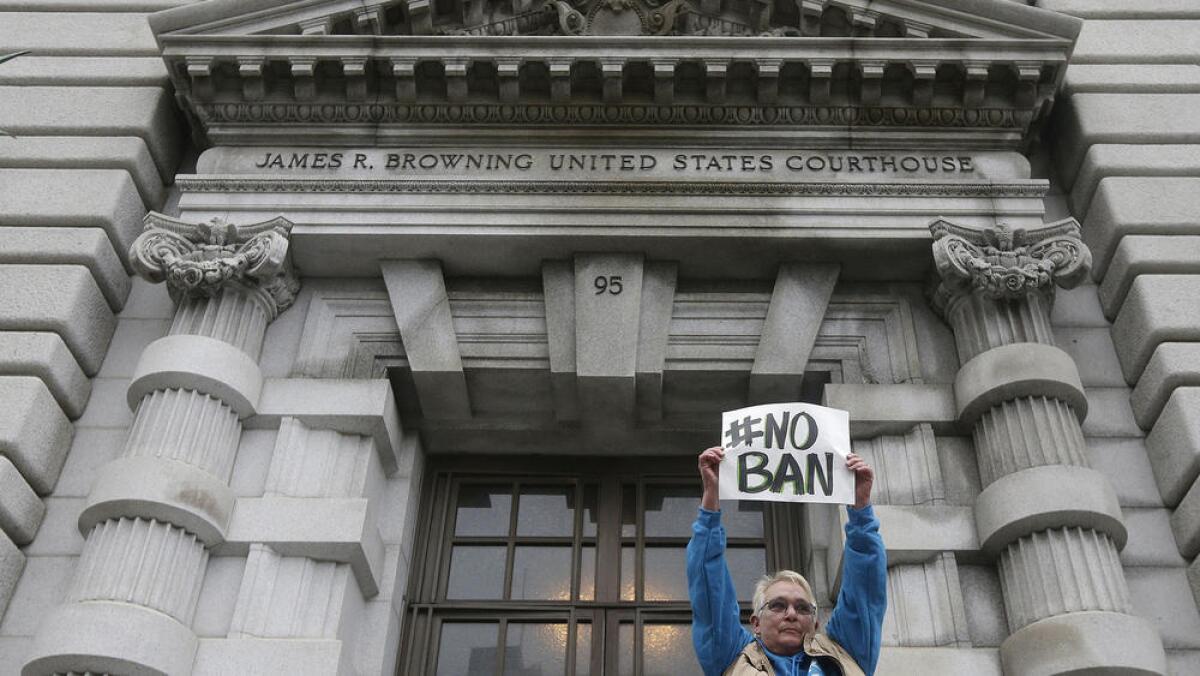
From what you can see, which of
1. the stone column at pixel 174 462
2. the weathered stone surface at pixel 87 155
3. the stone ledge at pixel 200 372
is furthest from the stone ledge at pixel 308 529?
the weathered stone surface at pixel 87 155

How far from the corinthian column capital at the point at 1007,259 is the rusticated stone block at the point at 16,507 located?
28.4 feet

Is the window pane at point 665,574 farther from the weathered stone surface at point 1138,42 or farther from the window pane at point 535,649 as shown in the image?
the weathered stone surface at point 1138,42

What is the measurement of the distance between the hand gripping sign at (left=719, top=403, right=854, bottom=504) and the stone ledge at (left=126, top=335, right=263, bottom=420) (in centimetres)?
534

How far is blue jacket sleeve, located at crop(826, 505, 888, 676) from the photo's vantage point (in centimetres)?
→ 695

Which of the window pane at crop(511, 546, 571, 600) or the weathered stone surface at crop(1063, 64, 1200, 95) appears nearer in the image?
the window pane at crop(511, 546, 571, 600)

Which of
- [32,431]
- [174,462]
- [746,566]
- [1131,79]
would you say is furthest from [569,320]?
[1131,79]

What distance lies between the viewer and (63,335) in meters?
11.8

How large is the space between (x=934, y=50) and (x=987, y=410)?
399 cm

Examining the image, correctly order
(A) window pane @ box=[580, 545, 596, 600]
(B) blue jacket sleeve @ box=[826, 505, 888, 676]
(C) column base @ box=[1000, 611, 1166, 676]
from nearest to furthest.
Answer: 1. (B) blue jacket sleeve @ box=[826, 505, 888, 676]
2. (C) column base @ box=[1000, 611, 1166, 676]
3. (A) window pane @ box=[580, 545, 596, 600]

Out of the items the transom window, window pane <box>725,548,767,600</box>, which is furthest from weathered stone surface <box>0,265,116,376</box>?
window pane <box>725,548,767,600</box>

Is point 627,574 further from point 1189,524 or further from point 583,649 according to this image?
point 1189,524

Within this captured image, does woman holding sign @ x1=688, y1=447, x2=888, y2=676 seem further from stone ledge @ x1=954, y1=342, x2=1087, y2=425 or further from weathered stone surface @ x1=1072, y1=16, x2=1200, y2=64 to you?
weathered stone surface @ x1=1072, y1=16, x2=1200, y2=64

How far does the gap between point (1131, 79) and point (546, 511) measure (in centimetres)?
808

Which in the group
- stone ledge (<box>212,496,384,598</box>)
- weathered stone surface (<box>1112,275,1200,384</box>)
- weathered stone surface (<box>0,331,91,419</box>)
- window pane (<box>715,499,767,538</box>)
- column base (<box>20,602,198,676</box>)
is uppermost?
weathered stone surface (<box>1112,275,1200,384</box>)
